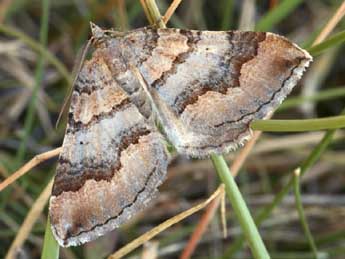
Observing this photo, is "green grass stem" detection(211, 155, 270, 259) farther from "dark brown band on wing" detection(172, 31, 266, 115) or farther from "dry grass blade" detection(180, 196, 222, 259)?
"dry grass blade" detection(180, 196, 222, 259)

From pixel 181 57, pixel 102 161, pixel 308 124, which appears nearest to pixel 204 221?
pixel 102 161

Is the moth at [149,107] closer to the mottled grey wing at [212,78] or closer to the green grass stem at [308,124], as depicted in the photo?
the mottled grey wing at [212,78]

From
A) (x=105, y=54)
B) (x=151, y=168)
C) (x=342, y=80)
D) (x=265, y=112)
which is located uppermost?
(x=105, y=54)

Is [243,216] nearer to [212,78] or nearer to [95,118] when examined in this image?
[212,78]

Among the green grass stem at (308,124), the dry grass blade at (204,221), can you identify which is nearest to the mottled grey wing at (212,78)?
the green grass stem at (308,124)

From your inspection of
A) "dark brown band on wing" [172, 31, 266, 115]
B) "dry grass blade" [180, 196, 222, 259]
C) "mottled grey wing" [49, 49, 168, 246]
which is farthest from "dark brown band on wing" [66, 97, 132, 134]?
"dry grass blade" [180, 196, 222, 259]

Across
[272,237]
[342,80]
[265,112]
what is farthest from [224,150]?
[342,80]

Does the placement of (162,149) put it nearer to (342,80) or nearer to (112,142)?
(112,142)
